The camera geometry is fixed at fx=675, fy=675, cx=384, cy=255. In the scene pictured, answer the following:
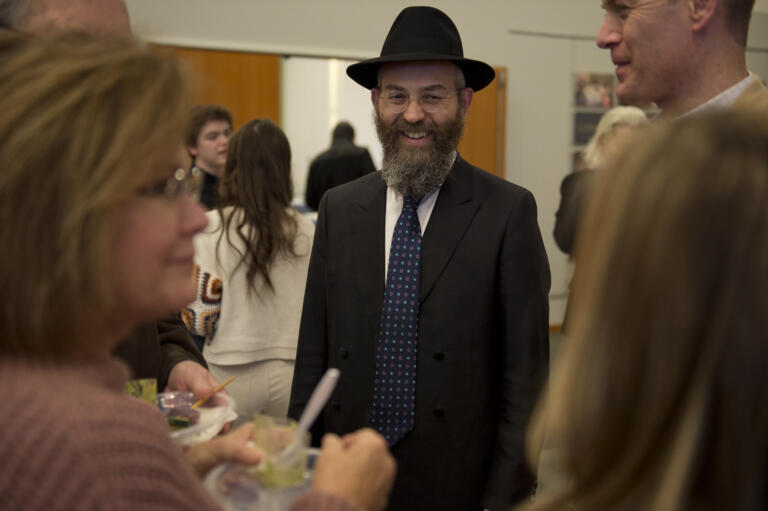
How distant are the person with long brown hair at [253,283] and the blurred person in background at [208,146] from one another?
940 millimetres

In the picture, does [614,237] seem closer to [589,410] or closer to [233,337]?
[589,410]

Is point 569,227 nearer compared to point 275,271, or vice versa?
point 275,271

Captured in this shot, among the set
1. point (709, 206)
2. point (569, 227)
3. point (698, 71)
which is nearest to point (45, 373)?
point (709, 206)

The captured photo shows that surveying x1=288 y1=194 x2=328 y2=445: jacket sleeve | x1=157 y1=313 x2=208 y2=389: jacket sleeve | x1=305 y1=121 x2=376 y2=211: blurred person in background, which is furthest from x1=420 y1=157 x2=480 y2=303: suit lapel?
x1=305 y1=121 x2=376 y2=211: blurred person in background

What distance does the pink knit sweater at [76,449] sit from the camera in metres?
0.72

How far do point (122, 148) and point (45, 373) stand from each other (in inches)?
11.0

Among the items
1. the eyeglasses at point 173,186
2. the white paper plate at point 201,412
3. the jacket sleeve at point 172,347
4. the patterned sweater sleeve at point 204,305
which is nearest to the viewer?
the eyeglasses at point 173,186

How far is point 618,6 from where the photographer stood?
5.76ft

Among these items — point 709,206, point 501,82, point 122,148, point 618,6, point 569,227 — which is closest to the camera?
point 709,206

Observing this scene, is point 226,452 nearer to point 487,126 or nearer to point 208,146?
point 208,146

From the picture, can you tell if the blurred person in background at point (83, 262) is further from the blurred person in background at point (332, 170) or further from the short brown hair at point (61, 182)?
the blurred person in background at point (332, 170)

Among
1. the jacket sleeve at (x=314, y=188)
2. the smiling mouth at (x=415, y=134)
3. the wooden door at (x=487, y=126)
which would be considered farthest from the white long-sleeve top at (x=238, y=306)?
the wooden door at (x=487, y=126)

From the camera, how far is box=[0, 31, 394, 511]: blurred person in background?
0.73m

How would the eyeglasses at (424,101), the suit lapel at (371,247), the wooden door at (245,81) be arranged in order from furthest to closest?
1. the wooden door at (245,81)
2. the eyeglasses at (424,101)
3. the suit lapel at (371,247)
